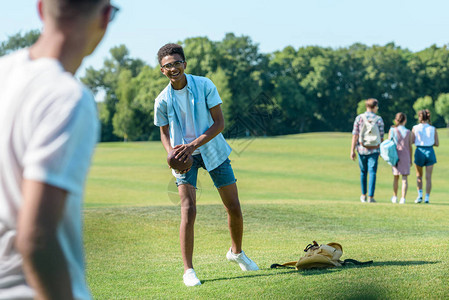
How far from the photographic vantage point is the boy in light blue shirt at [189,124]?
6219 millimetres

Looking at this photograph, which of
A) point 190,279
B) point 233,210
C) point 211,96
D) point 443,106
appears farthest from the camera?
point 443,106

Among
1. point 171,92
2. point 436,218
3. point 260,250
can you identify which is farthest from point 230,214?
point 436,218

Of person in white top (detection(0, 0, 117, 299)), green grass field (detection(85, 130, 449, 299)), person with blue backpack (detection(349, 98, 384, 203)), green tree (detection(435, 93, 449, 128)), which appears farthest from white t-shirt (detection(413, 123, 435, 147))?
green tree (detection(435, 93, 449, 128))

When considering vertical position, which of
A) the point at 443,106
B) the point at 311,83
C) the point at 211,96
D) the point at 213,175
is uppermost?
the point at 211,96

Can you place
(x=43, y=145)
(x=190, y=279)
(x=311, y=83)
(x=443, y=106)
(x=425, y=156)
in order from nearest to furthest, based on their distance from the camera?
(x=43, y=145), (x=190, y=279), (x=425, y=156), (x=443, y=106), (x=311, y=83)

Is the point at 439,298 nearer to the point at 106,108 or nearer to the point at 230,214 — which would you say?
the point at 230,214

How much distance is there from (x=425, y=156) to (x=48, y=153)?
15.8 metres

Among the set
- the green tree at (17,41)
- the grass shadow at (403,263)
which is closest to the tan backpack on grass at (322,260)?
the grass shadow at (403,263)

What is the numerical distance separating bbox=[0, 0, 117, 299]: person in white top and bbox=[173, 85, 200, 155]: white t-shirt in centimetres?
449

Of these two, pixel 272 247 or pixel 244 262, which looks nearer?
pixel 244 262

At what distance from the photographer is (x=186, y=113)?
6.35 metres

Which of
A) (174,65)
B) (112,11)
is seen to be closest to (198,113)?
(174,65)

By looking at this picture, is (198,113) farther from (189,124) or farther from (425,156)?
(425,156)

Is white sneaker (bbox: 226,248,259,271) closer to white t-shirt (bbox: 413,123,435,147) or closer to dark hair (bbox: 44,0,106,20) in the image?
dark hair (bbox: 44,0,106,20)
